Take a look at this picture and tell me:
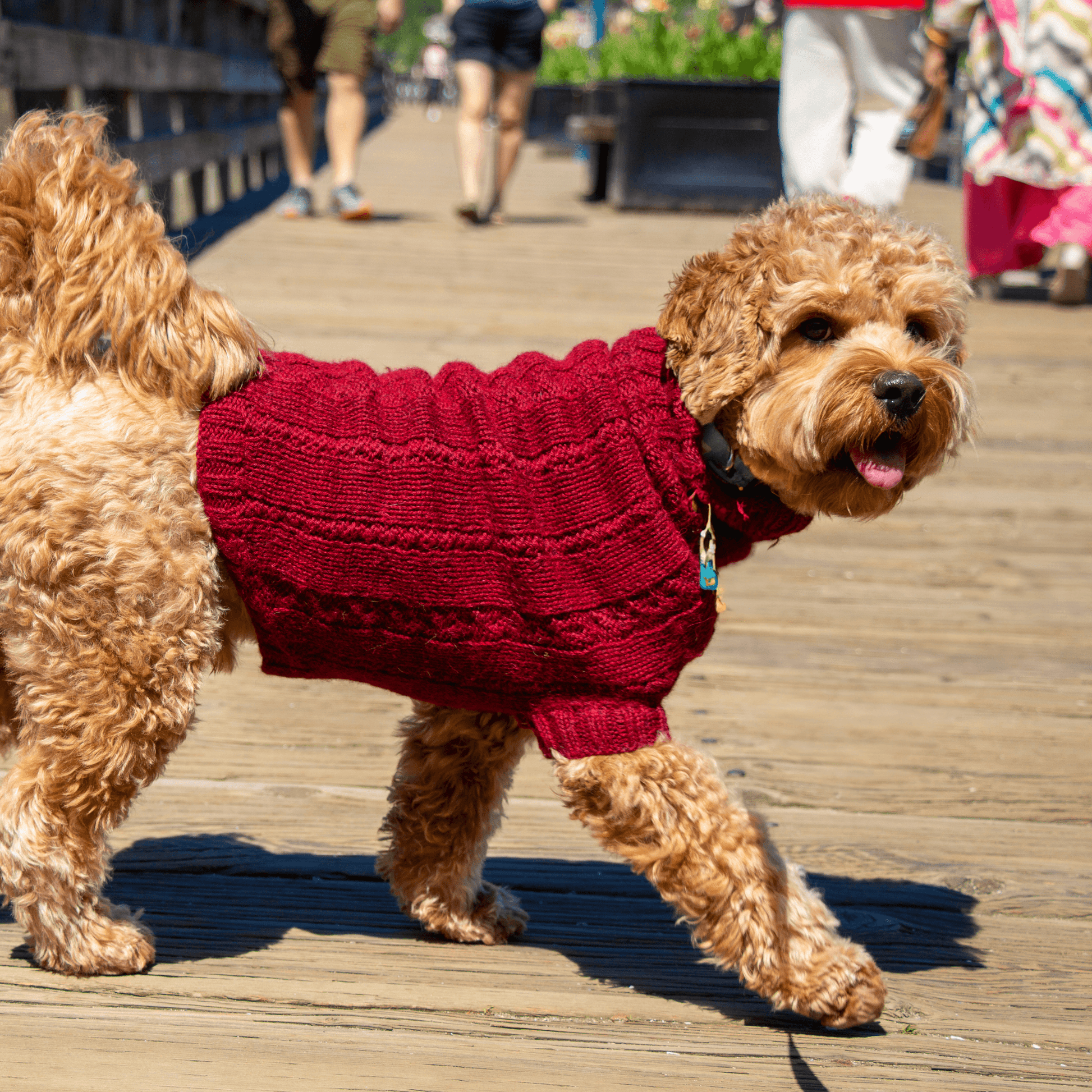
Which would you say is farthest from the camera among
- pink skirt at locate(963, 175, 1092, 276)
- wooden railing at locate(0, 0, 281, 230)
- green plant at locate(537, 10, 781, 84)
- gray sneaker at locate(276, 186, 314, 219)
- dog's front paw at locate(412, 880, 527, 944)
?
green plant at locate(537, 10, 781, 84)

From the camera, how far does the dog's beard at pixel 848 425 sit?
2109mm

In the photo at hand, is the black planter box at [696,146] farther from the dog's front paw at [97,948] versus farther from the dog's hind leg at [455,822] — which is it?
the dog's front paw at [97,948]

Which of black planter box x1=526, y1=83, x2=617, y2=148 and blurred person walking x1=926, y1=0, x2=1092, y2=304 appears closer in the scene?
blurred person walking x1=926, y1=0, x2=1092, y2=304

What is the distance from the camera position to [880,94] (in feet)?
24.7

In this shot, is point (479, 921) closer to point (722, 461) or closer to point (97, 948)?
point (97, 948)

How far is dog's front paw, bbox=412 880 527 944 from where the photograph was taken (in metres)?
2.60

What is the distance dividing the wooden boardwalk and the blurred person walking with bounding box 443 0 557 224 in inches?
223

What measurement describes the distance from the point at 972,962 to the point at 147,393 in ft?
6.09

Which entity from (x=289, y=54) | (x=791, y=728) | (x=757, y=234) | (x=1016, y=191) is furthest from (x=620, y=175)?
(x=757, y=234)

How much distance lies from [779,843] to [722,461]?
1075mm

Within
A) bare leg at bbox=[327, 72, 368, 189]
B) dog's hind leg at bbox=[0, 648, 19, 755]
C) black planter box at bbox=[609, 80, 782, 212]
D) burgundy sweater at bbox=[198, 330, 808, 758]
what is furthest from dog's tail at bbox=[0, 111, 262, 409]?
black planter box at bbox=[609, 80, 782, 212]

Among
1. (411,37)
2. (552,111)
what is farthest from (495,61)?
(411,37)

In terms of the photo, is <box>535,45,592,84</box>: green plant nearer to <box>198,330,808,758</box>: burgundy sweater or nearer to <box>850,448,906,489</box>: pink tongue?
<box>198,330,808,758</box>: burgundy sweater

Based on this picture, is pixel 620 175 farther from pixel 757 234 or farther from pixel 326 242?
pixel 757 234
